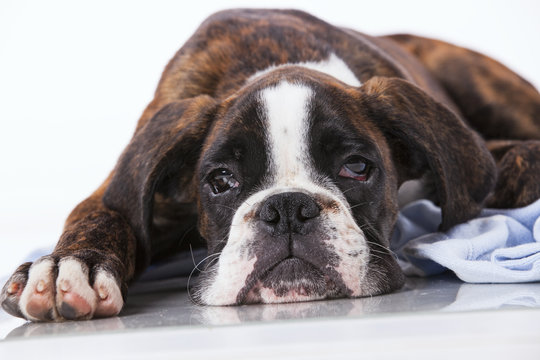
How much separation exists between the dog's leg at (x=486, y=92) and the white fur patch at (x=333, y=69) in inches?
48.7

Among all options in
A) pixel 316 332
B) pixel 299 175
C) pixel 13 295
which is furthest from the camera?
pixel 299 175

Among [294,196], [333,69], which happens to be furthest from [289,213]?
[333,69]

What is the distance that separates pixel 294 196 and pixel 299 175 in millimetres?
218

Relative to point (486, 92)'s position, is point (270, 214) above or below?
above

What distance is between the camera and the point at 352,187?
2.67 meters

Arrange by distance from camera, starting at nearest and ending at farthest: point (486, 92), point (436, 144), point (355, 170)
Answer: point (355, 170) → point (436, 144) → point (486, 92)

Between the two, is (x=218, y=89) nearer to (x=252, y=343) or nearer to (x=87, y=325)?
(x=87, y=325)

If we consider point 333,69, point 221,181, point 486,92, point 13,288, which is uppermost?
point 333,69

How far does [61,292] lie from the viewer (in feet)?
7.47

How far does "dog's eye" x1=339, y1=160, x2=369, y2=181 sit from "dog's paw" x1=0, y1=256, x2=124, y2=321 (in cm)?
86

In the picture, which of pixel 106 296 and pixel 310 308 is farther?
pixel 106 296

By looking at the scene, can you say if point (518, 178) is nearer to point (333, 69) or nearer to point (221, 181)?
point (333, 69)

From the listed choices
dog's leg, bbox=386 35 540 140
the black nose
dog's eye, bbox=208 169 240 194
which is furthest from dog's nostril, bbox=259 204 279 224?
dog's leg, bbox=386 35 540 140

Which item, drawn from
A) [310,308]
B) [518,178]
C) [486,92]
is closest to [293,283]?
[310,308]
